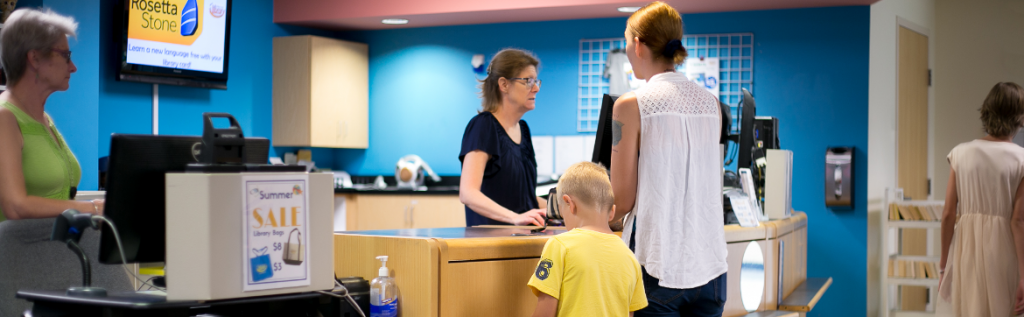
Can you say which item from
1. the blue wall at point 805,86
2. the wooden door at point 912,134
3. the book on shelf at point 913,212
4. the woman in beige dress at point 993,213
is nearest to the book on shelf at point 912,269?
the blue wall at point 805,86

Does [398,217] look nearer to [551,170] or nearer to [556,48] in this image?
[551,170]

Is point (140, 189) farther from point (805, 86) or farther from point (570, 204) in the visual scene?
point (805, 86)

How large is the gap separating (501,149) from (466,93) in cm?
356

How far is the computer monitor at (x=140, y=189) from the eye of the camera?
1.40 m

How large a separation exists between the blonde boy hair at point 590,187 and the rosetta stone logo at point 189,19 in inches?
161

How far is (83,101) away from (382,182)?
7.88 ft

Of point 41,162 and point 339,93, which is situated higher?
point 339,93

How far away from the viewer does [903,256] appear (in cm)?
500

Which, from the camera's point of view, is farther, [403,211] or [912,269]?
[403,211]

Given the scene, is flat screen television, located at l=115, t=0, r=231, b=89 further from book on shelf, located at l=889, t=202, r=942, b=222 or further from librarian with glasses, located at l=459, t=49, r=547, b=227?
book on shelf, located at l=889, t=202, r=942, b=222

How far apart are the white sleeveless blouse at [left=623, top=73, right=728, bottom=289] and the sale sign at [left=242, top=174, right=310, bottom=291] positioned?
0.82m

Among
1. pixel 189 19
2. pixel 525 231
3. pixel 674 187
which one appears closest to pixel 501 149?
pixel 525 231

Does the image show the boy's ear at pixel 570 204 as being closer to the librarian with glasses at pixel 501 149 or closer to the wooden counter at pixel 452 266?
the wooden counter at pixel 452 266

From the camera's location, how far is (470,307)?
1.98m
